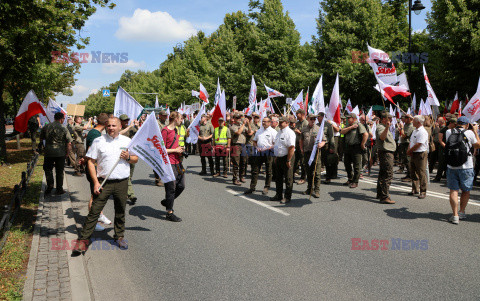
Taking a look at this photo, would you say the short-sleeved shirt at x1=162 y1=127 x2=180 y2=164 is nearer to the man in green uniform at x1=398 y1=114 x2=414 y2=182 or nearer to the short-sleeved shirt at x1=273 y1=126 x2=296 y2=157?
the short-sleeved shirt at x1=273 y1=126 x2=296 y2=157

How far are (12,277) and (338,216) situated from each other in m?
5.32

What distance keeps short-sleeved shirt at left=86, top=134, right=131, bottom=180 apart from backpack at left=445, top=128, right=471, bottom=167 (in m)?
5.64


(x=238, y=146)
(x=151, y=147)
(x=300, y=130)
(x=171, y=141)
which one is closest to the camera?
(x=151, y=147)

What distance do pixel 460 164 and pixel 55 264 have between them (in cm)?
663

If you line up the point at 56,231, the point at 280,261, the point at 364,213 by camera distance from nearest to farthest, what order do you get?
the point at 280,261 → the point at 56,231 → the point at 364,213

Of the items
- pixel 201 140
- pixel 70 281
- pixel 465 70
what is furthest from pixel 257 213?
pixel 465 70

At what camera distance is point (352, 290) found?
4.12 meters

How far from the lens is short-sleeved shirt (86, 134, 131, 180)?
17.4 ft

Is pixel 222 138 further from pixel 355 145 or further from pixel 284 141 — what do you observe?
pixel 355 145

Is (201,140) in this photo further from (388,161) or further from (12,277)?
(12,277)

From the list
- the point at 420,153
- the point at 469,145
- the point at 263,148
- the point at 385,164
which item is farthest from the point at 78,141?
the point at 469,145

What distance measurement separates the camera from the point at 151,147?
18.8ft

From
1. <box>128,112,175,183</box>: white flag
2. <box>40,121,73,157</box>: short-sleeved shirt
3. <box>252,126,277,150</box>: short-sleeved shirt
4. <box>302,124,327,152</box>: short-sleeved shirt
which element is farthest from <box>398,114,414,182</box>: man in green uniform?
<box>40,121,73,157</box>: short-sleeved shirt

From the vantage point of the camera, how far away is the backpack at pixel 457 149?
6.68 meters
